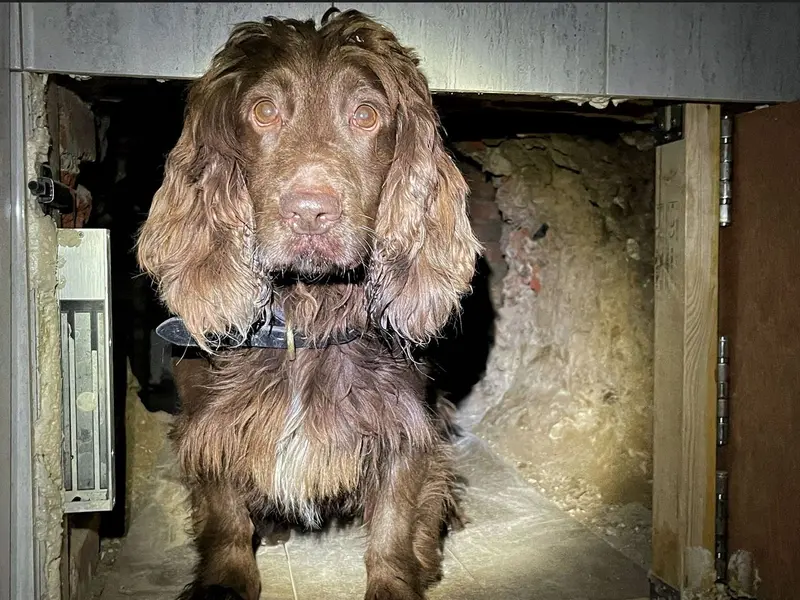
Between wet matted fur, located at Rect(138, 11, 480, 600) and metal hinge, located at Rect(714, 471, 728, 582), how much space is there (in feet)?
3.10

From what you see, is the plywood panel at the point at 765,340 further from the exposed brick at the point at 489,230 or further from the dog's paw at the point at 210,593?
the exposed brick at the point at 489,230

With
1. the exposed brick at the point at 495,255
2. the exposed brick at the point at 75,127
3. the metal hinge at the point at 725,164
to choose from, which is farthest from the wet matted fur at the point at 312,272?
the exposed brick at the point at 495,255

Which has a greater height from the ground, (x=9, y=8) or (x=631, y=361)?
(x=9, y=8)

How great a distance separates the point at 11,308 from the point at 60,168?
0.51 metres

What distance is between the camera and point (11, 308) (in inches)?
80.7

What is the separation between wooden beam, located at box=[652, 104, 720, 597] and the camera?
246cm

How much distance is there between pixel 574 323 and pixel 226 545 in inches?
87.9

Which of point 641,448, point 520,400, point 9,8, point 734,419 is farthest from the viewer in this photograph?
point 520,400

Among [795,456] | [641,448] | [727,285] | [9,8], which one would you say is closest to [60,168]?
[9,8]

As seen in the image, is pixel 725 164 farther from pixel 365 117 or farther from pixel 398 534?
pixel 398 534

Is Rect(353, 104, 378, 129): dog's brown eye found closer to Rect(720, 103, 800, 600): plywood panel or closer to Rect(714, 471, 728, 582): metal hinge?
Rect(720, 103, 800, 600): plywood panel

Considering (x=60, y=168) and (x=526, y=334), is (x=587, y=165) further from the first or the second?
(x=60, y=168)

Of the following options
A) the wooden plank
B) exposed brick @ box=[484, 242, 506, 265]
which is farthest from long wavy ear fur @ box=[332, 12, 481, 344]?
exposed brick @ box=[484, 242, 506, 265]

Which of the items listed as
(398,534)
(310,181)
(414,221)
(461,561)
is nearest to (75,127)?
(310,181)
